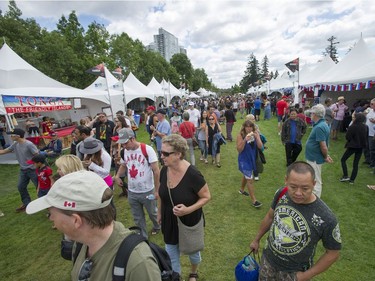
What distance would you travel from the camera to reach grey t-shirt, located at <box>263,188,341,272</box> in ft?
5.50

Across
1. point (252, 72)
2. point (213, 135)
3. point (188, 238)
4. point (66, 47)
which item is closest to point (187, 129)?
point (213, 135)

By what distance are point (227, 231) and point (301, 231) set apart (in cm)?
272

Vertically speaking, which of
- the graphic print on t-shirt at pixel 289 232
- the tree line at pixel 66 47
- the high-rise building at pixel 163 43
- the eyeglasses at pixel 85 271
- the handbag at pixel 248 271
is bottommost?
the handbag at pixel 248 271

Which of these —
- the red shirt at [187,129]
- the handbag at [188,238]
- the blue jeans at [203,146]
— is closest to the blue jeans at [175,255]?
the handbag at [188,238]

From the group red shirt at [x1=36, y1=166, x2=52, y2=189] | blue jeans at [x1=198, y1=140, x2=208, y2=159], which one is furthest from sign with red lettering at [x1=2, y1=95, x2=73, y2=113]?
blue jeans at [x1=198, y1=140, x2=208, y2=159]

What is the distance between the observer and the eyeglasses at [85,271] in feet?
3.85

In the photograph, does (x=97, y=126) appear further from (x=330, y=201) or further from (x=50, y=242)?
(x=330, y=201)

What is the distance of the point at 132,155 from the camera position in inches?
134

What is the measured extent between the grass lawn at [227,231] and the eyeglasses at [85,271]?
99.5 inches

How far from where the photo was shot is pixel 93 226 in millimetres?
1168

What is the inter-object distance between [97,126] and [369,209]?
7361mm

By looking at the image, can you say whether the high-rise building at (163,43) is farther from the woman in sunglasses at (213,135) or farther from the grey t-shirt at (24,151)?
the grey t-shirt at (24,151)

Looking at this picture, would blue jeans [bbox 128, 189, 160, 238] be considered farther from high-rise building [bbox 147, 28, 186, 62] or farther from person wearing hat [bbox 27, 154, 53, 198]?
high-rise building [bbox 147, 28, 186, 62]

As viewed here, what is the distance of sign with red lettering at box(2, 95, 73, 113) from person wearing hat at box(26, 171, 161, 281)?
426 inches
